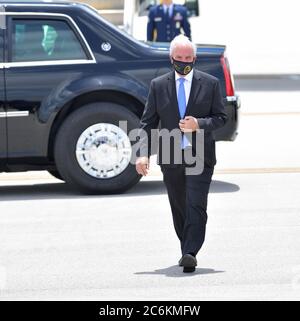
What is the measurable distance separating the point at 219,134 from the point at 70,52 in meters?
1.56

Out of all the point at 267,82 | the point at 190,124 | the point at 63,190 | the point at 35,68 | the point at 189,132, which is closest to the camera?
the point at 190,124

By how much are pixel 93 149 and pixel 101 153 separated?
0.09 metres

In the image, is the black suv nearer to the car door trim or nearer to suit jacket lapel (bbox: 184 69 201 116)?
the car door trim

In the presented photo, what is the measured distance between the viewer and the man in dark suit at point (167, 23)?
20.3 meters

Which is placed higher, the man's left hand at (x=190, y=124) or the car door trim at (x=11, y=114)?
the man's left hand at (x=190, y=124)

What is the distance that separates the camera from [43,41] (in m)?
11.9

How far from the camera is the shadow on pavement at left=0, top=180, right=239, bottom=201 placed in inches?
471

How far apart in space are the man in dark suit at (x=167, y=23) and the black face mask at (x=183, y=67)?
1197 cm

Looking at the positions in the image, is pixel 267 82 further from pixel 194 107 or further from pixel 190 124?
pixel 190 124

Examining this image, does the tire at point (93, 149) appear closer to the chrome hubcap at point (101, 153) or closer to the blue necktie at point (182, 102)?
the chrome hubcap at point (101, 153)

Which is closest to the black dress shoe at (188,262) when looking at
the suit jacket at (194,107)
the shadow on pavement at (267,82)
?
the suit jacket at (194,107)

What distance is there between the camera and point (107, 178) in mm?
11766

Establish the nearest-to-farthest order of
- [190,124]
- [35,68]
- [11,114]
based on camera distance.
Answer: [190,124] → [11,114] → [35,68]

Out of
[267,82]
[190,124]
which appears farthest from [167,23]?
[190,124]
